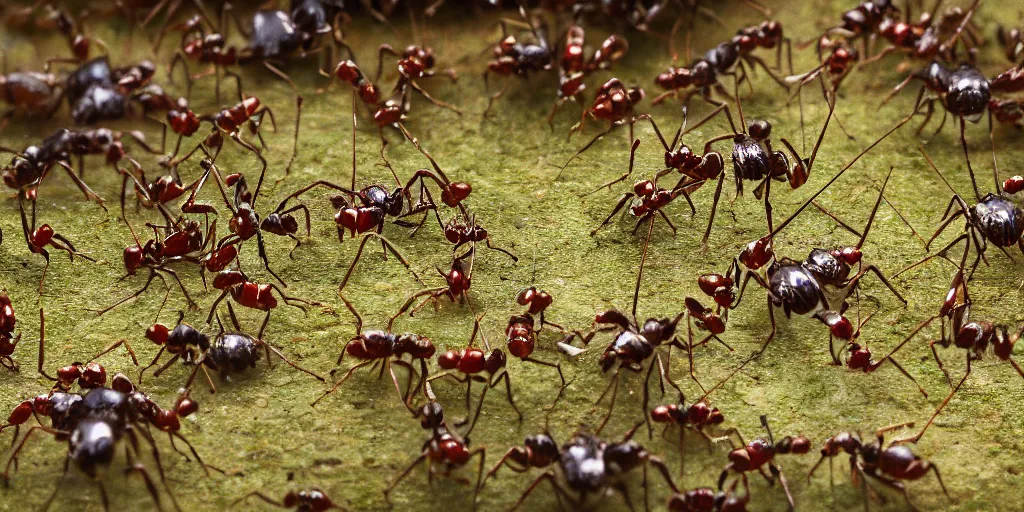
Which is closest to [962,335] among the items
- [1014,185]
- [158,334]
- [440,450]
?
[1014,185]

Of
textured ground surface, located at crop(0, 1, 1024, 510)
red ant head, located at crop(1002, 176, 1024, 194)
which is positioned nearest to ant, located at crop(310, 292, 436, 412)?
textured ground surface, located at crop(0, 1, 1024, 510)

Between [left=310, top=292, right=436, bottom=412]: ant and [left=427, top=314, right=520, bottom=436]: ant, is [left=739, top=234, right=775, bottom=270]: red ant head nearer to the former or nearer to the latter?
[left=427, top=314, right=520, bottom=436]: ant

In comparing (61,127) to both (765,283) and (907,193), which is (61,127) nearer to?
(765,283)

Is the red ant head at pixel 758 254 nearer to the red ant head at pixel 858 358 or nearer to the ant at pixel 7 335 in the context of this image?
the red ant head at pixel 858 358

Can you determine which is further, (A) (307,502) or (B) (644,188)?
(B) (644,188)

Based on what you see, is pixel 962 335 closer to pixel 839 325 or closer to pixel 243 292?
pixel 839 325

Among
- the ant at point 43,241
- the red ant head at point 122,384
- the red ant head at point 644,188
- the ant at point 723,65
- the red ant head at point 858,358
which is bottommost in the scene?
the red ant head at point 122,384

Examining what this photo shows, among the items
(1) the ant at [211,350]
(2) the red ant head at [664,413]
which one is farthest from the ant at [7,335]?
(2) the red ant head at [664,413]
